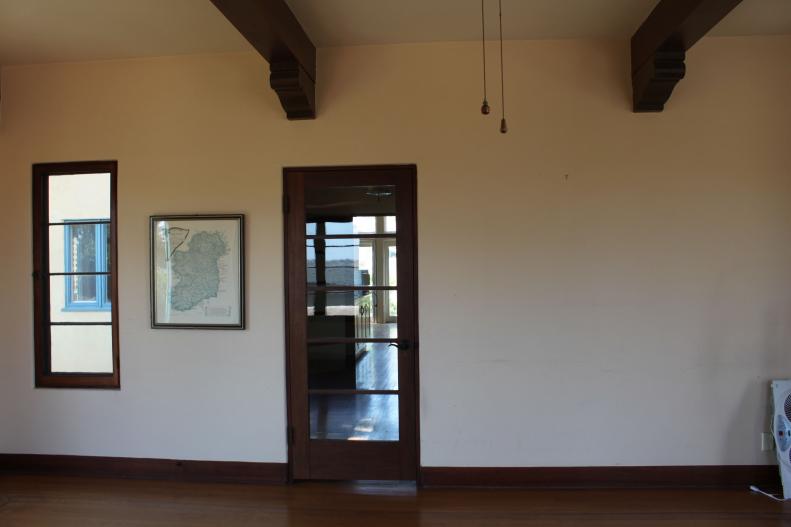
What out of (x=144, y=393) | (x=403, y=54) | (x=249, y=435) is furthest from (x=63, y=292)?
(x=403, y=54)

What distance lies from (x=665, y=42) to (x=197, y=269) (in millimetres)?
3178

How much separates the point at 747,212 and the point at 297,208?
2.92 metres

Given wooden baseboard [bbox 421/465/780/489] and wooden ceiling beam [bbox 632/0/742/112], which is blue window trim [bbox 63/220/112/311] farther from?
wooden ceiling beam [bbox 632/0/742/112]

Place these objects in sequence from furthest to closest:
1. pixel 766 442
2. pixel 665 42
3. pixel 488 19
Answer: pixel 766 442 < pixel 488 19 < pixel 665 42

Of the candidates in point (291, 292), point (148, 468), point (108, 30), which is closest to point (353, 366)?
point (291, 292)

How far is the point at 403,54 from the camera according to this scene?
112 inches

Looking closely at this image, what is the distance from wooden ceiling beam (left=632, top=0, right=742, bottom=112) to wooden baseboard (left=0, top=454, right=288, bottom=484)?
3364mm

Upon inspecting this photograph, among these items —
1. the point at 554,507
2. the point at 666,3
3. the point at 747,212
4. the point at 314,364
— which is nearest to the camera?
the point at 666,3

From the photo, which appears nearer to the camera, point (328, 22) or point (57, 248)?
point (328, 22)

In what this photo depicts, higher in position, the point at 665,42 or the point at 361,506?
the point at 665,42

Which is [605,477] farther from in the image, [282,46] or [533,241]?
[282,46]

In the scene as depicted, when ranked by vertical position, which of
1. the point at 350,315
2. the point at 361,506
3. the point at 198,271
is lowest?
the point at 361,506

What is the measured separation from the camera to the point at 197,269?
9.57 feet

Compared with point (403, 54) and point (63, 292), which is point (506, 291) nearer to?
point (403, 54)
